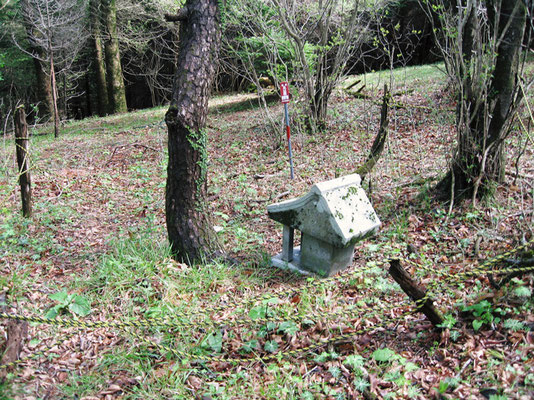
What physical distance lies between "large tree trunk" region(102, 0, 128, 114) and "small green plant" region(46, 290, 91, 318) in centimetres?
1615

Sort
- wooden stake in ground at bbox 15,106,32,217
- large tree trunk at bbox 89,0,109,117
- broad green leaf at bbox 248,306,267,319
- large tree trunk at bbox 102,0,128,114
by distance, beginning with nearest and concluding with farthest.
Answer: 1. broad green leaf at bbox 248,306,267,319
2. wooden stake in ground at bbox 15,106,32,217
3. large tree trunk at bbox 102,0,128,114
4. large tree trunk at bbox 89,0,109,117

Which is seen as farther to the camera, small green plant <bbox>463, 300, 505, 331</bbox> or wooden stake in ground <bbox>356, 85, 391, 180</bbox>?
wooden stake in ground <bbox>356, 85, 391, 180</bbox>

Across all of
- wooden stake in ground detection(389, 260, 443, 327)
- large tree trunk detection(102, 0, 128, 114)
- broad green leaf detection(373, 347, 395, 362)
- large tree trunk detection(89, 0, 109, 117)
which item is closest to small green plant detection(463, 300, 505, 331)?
wooden stake in ground detection(389, 260, 443, 327)

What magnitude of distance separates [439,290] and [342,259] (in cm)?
120

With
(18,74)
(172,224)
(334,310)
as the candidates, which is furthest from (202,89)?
(18,74)

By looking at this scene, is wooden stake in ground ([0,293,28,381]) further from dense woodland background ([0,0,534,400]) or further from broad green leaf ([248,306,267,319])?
broad green leaf ([248,306,267,319])

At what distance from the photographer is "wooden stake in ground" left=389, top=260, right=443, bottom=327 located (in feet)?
9.32

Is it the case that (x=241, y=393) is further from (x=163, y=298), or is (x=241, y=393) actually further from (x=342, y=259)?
(x=342, y=259)

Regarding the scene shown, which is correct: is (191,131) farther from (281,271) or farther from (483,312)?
(483,312)

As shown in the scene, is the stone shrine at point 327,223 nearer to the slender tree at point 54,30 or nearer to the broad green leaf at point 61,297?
the broad green leaf at point 61,297

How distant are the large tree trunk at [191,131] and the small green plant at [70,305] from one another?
1.22 meters

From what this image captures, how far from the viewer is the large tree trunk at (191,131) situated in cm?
440

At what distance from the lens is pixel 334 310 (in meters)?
3.58

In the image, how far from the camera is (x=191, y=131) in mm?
4453
